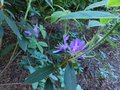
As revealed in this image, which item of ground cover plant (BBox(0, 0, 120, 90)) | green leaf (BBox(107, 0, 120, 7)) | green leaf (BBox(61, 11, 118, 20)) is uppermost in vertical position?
green leaf (BBox(107, 0, 120, 7))

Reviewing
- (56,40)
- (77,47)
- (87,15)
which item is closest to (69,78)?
(77,47)

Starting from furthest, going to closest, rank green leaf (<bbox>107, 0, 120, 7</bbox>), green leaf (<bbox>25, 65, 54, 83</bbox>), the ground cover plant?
green leaf (<bbox>25, 65, 54, 83</bbox>) < the ground cover plant < green leaf (<bbox>107, 0, 120, 7</bbox>)

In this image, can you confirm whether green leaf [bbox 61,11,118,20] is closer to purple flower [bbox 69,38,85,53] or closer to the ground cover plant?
the ground cover plant

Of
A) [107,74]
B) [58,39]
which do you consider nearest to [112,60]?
[107,74]

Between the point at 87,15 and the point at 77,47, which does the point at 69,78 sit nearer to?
the point at 77,47

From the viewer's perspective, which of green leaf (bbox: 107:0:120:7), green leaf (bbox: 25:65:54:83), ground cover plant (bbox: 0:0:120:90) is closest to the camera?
green leaf (bbox: 107:0:120:7)

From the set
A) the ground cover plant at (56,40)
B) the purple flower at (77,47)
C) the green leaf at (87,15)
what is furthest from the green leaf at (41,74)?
the green leaf at (87,15)

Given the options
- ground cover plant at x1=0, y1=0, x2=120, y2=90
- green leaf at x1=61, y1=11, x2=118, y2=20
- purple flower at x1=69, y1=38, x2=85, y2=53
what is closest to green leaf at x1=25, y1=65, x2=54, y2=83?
ground cover plant at x1=0, y1=0, x2=120, y2=90

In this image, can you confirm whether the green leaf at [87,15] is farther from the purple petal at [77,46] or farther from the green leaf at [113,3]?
the purple petal at [77,46]
